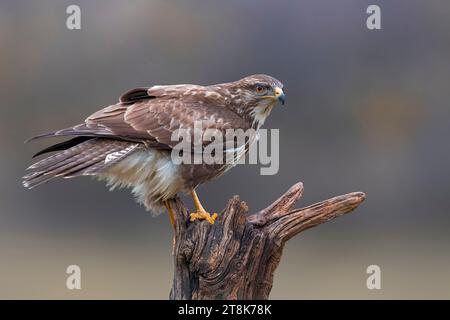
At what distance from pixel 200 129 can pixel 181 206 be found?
66 centimetres

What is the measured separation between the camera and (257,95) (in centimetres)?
619

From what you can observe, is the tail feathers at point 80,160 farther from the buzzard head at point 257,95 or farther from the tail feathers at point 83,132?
the buzzard head at point 257,95

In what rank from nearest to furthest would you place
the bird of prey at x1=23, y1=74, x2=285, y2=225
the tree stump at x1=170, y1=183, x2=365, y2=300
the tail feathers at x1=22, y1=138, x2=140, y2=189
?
1. the tree stump at x1=170, y1=183, x2=365, y2=300
2. the tail feathers at x1=22, y1=138, x2=140, y2=189
3. the bird of prey at x1=23, y1=74, x2=285, y2=225

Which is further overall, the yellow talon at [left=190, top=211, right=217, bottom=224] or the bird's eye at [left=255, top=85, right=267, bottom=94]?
the bird's eye at [left=255, top=85, right=267, bottom=94]

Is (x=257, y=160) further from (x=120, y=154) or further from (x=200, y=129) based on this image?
(x=120, y=154)

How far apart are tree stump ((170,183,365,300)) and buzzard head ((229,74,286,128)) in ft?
3.57

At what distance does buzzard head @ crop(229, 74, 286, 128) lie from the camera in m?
6.13

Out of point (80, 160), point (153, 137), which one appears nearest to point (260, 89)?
point (153, 137)

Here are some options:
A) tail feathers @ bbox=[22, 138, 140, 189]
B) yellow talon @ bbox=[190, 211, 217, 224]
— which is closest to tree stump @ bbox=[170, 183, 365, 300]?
yellow talon @ bbox=[190, 211, 217, 224]

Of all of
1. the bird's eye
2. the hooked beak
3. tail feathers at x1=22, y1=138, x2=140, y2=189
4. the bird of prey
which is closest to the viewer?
tail feathers at x1=22, y1=138, x2=140, y2=189

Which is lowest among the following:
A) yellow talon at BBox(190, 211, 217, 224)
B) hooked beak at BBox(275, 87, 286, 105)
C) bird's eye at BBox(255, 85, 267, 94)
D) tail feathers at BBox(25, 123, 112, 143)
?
yellow talon at BBox(190, 211, 217, 224)

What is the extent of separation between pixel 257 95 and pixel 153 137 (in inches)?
40.0

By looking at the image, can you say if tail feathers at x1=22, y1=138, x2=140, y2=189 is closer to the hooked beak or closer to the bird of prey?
the bird of prey
